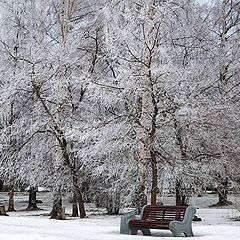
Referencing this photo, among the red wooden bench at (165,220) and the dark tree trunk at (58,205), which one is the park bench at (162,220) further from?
the dark tree trunk at (58,205)

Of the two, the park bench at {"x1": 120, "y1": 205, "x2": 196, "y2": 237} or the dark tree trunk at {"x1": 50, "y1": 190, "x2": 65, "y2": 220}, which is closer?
the park bench at {"x1": 120, "y1": 205, "x2": 196, "y2": 237}

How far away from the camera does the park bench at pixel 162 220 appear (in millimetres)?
9016

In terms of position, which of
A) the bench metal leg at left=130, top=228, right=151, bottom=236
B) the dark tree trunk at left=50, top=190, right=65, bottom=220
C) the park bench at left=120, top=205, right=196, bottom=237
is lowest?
the bench metal leg at left=130, top=228, right=151, bottom=236

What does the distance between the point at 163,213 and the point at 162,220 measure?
24cm

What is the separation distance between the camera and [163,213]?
989cm

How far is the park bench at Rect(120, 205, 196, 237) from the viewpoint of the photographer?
902cm

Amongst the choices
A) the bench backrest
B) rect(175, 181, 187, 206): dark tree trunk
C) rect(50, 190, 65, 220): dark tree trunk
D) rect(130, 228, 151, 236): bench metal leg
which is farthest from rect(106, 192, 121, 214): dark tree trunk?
rect(130, 228, 151, 236): bench metal leg

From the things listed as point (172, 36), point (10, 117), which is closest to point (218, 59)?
point (172, 36)

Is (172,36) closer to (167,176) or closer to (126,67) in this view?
(126,67)

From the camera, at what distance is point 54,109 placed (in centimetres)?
1555

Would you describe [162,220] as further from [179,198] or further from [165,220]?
[179,198]

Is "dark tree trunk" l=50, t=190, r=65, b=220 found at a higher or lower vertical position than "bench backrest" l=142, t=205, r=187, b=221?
higher

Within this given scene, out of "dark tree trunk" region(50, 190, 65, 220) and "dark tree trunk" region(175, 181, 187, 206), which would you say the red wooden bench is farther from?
"dark tree trunk" region(50, 190, 65, 220)

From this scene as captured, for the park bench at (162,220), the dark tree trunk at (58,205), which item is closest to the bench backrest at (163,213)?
the park bench at (162,220)
